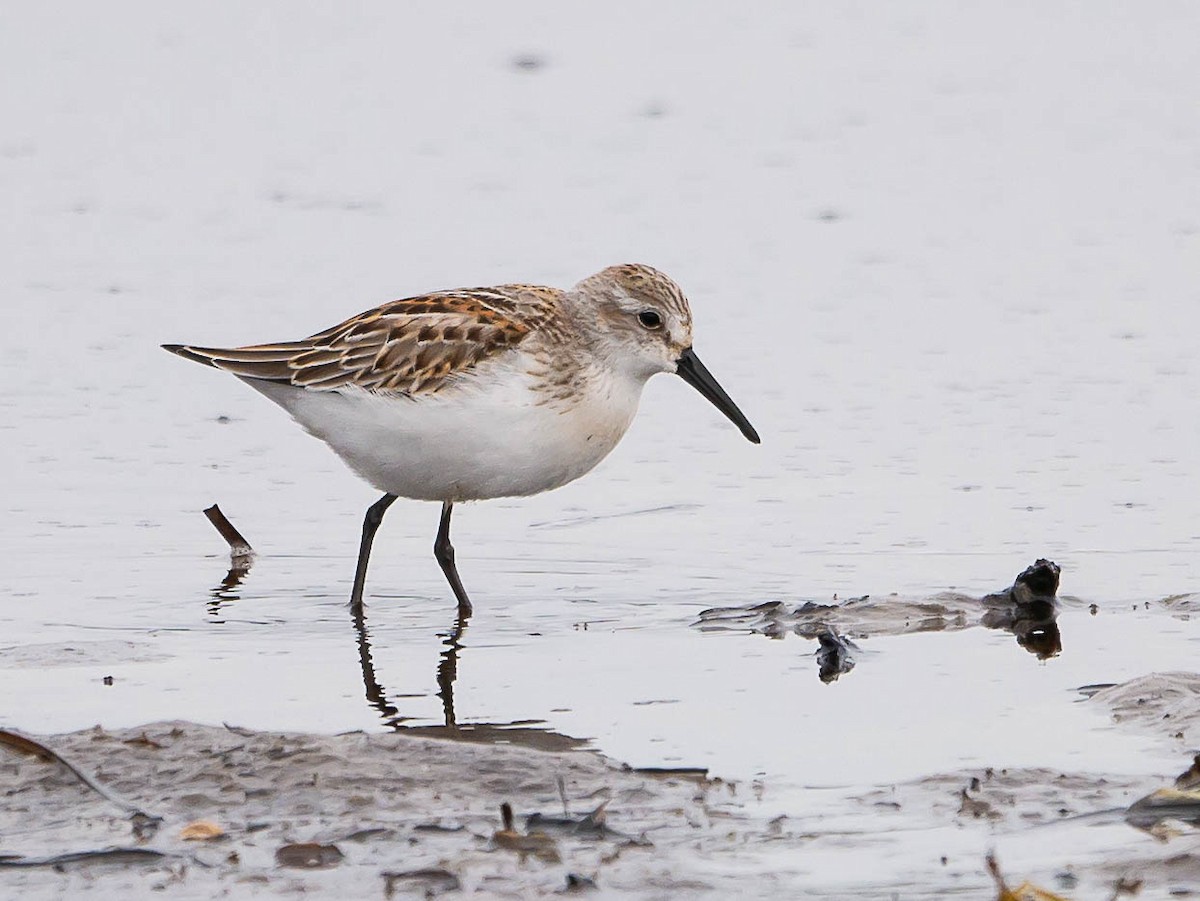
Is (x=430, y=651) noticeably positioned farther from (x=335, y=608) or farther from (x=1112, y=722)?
(x=1112, y=722)

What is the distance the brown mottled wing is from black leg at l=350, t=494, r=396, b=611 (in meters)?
0.46

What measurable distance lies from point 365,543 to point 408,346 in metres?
0.72

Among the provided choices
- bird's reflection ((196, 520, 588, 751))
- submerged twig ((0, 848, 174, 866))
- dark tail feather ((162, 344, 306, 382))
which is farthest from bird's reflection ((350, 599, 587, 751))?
dark tail feather ((162, 344, 306, 382))

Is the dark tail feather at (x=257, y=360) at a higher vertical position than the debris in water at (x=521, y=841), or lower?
higher

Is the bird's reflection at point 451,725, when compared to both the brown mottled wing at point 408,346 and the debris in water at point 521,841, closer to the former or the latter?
the debris in water at point 521,841

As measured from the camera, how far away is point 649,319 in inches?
294

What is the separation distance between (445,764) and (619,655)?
1348mm

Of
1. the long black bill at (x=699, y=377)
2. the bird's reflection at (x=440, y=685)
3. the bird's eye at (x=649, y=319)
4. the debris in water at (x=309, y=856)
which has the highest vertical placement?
the bird's eye at (x=649, y=319)

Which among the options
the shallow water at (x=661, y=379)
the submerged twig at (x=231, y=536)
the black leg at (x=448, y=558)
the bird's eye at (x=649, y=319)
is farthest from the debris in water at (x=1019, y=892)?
the submerged twig at (x=231, y=536)

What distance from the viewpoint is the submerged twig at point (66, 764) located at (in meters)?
4.71

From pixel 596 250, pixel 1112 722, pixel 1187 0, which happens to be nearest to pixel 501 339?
pixel 1112 722

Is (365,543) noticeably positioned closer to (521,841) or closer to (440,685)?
(440,685)

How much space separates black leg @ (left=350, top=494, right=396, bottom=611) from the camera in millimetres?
7023

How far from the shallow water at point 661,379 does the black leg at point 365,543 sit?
0.24 ft
